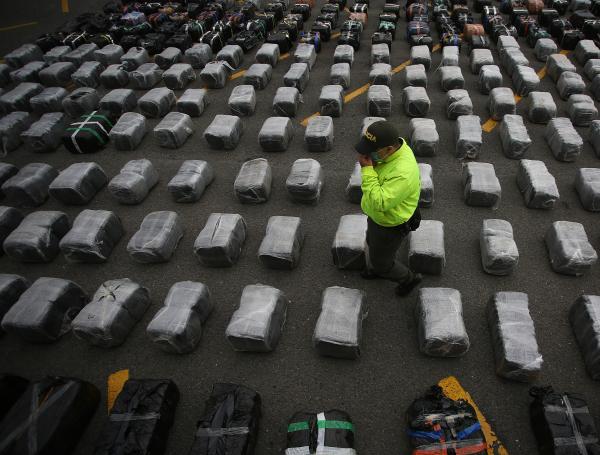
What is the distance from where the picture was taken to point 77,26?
13469mm

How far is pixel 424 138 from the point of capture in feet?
25.0

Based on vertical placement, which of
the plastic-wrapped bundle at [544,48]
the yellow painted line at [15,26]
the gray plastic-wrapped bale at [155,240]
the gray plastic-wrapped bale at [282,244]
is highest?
the plastic-wrapped bundle at [544,48]

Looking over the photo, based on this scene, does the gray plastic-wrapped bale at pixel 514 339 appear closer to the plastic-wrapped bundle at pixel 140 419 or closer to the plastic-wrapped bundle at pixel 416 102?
the plastic-wrapped bundle at pixel 140 419

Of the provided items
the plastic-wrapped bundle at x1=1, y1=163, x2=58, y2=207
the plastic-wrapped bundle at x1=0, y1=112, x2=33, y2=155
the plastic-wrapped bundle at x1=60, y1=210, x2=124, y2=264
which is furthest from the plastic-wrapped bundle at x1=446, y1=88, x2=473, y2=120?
the plastic-wrapped bundle at x1=0, y1=112, x2=33, y2=155

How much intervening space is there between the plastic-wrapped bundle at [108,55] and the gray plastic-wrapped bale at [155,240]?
24.9 feet

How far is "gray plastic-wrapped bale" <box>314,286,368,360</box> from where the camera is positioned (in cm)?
477

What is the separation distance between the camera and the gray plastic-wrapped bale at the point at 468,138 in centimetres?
752

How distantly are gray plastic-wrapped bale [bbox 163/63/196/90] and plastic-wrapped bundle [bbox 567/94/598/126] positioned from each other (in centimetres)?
911

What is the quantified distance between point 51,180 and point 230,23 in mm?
8075

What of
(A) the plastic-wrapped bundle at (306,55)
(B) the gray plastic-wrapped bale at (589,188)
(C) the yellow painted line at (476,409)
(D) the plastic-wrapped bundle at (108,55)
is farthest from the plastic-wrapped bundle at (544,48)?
(D) the plastic-wrapped bundle at (108,55)

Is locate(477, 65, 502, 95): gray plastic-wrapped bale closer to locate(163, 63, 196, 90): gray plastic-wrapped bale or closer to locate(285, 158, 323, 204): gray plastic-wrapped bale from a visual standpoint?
locate(285, 158, 323, 204): gray plastic-wrapped bale

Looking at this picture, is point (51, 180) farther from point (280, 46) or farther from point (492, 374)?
point (492, 374)

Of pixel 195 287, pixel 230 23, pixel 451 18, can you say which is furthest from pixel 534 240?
pixel 230 23

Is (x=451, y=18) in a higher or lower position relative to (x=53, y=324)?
higher
